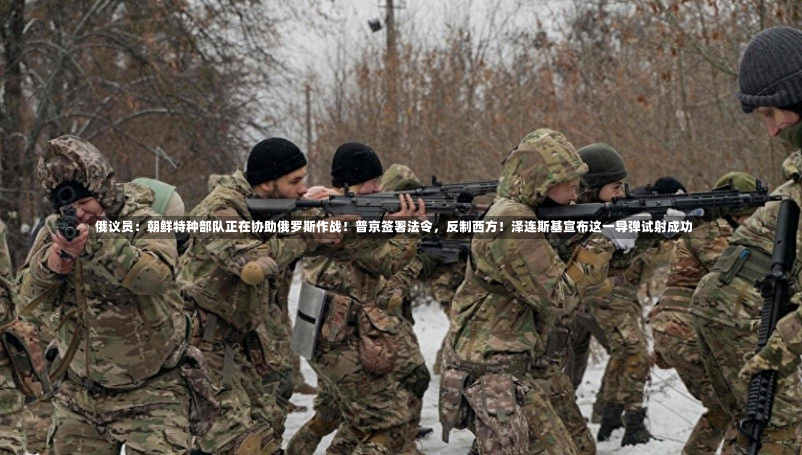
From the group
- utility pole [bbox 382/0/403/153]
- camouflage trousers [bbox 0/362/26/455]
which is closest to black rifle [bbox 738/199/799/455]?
camouflage trousers [bbox 0/362/26/455]

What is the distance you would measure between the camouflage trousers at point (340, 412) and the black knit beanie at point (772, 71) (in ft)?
10.6

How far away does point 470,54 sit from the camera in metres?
17.5

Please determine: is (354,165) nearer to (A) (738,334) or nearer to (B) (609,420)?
(B) (609,420)

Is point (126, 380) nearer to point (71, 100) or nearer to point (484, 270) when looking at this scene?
point (484, 270)

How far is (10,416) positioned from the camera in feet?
16.0

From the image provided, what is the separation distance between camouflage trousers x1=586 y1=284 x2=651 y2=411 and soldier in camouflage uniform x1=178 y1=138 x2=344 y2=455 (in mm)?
3183

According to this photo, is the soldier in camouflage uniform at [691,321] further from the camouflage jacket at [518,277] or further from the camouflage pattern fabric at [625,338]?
the camouflage jacket at [518,277]

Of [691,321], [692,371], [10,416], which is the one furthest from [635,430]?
[10,416]

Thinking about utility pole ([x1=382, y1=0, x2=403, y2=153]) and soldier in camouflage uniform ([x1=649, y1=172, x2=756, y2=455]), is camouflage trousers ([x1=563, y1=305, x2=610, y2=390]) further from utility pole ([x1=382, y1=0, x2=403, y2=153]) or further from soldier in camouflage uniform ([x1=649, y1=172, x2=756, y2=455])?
utility pole ([x1=382, y1=0, x2=403, y2=153])

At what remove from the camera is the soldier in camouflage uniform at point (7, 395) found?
482 centimetres

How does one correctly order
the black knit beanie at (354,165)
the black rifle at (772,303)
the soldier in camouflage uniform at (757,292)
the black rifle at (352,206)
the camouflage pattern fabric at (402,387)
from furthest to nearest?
the black knit beanie at (354,165) < the camouflage pattern fabric at (402,387) < the black rifle at (352,206) < the soldier in camouflage uniform at (757,292) < the black rifle at (772,303)

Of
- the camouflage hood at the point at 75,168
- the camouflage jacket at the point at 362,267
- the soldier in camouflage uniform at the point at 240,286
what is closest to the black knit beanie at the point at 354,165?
the camouflage jacket at the point at 362,267

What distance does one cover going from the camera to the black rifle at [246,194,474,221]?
5914mm

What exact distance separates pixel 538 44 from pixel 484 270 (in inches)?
485
